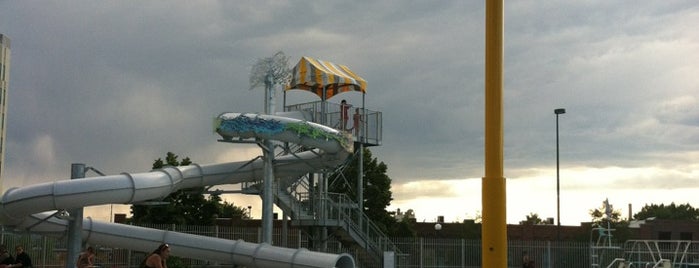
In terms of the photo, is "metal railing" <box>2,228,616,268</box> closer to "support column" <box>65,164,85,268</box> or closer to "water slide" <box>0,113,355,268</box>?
"water slide" <box>0,113,355,268</box>

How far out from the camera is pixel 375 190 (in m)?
53.9

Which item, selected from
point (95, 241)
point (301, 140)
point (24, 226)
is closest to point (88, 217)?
point (95, 241)

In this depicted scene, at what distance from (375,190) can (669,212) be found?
55.7m

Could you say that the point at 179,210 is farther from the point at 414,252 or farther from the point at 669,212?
the point at 669,212

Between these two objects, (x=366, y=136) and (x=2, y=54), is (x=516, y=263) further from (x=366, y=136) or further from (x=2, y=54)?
(x=2, y=54)

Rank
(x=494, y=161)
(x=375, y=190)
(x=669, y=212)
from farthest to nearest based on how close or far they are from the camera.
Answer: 1. (x=669, y=212)
2. (x=375, y=190)
3. (x=494, y=161)

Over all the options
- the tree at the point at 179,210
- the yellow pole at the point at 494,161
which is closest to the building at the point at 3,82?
the tree at the point at 179,210

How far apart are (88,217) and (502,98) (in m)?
25.7

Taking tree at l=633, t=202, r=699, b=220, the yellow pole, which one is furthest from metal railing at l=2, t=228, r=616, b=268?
tree at l=633, t=202, r=699, b=220

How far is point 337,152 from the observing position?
34.0 meters

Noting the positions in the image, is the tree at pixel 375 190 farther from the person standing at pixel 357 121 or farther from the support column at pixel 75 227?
the support column at pixel 75 227

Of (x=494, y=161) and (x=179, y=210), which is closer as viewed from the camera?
(x=494, y=161)

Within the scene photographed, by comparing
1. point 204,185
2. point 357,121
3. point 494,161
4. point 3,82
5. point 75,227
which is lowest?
point 75,227

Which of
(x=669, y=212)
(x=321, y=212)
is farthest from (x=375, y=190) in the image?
(x=669, y=212)
